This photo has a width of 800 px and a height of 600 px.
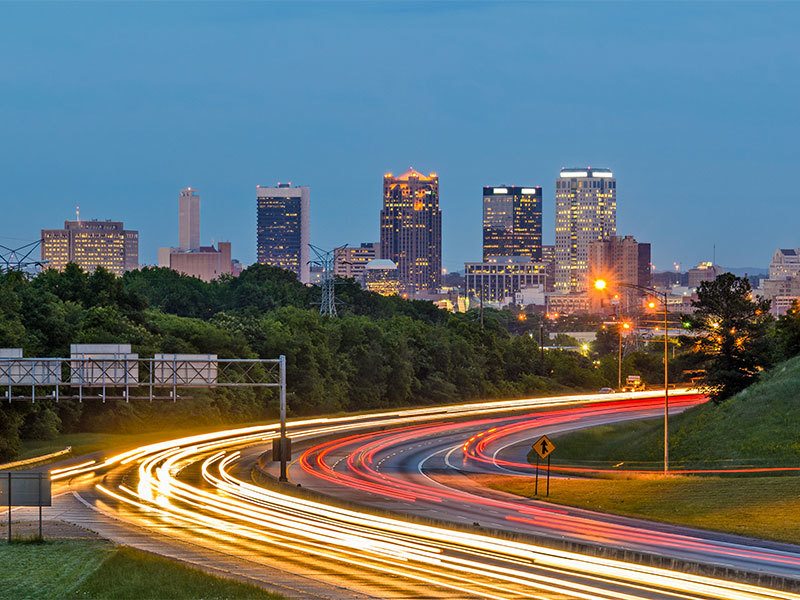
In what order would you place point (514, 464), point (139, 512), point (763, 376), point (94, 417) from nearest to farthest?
1. point (139, 512)
2. point (514, 464)
3. point (763, 376)
4. point (94, 417)

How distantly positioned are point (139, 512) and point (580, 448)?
1707 inches

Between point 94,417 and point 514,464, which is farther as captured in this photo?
point 94,417

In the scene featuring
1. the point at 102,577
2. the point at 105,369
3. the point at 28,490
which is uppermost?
the point at 105,369

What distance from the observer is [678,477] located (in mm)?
60438

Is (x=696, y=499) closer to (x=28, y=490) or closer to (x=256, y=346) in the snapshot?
(x=28, y=490)

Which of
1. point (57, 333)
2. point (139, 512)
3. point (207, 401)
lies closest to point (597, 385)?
point (207, 401)

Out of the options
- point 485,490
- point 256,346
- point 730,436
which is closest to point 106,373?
point 485,490

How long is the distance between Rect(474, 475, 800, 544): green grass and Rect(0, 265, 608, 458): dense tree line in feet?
111

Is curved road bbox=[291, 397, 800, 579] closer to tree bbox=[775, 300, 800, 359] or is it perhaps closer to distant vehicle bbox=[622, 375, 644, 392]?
tree bbox=[775, 300, 800, 359]

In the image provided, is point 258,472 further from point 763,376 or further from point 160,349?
point 160,349

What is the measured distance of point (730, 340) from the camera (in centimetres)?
8281

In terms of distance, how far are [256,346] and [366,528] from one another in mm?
78516

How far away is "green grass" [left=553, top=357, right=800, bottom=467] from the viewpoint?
66.8 m

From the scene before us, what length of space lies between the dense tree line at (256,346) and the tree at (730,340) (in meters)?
37.4
